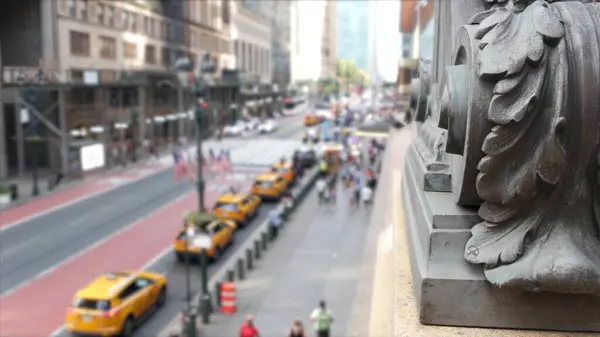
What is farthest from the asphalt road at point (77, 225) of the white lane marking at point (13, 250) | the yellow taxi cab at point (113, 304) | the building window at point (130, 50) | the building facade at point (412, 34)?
the building window at point (130, 50)

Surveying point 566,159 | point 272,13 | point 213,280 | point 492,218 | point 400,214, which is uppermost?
point 272,13

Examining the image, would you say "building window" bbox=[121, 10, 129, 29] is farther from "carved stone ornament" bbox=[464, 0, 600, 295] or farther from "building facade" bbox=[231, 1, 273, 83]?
"carved stone ornament" bbox=[464, 0, 600, 295]

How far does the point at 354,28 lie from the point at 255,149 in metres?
22.7

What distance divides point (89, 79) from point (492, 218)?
26746 mm

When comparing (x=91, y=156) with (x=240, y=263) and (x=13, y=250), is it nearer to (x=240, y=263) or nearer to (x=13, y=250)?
(x=240, y=263)

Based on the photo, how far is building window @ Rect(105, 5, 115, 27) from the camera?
3262 cm

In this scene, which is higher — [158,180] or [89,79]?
[89,79]

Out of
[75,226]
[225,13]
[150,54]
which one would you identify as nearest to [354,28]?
[75,226]

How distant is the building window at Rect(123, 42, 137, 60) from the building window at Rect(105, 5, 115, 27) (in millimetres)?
3436

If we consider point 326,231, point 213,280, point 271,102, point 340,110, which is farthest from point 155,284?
point 271,102

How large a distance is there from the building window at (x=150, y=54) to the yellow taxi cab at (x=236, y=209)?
2203 cm

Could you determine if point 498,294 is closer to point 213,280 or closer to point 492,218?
point 492,218

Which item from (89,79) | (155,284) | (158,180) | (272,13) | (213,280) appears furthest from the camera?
(272,13)

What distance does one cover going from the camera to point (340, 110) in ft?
224
